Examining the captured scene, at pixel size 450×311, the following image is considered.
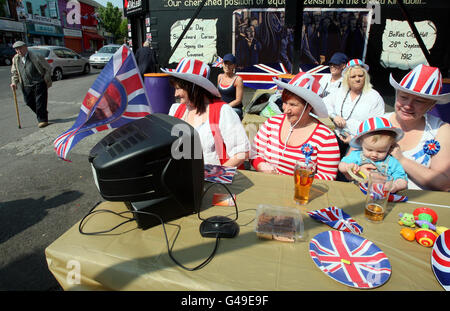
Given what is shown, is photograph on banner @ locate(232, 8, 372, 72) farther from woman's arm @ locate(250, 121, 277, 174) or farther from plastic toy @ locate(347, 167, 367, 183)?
plastic toy @ locate(347, 167, 367, 183)

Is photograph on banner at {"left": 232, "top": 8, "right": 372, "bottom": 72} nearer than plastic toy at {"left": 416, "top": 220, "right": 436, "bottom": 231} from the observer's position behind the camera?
No

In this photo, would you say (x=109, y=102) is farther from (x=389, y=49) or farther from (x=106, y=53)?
(x=106, y=53)

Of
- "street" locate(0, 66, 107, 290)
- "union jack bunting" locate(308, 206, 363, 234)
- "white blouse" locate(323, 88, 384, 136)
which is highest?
"white blouse" locate(323, 88, 384, 136)

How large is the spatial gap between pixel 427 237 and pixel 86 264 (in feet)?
4.68

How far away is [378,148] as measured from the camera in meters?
1.80

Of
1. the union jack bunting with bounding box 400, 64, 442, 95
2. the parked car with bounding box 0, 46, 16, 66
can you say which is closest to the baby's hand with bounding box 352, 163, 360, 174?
the union jack bunting with bounding box 400, 64, 442, 95

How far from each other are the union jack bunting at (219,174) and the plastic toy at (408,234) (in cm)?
94

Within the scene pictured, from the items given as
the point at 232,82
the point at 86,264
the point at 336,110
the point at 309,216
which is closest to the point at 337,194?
the point at 309,216

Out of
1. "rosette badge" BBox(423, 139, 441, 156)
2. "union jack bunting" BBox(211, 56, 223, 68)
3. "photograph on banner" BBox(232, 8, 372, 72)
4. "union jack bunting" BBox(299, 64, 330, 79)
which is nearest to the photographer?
"rosette badge" BBox(423, 139, 441, 156)

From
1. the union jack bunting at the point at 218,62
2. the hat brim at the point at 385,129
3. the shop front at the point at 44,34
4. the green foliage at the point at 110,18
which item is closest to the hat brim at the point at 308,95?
the hat brim at the point at 385,129

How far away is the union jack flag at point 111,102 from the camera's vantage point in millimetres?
1644

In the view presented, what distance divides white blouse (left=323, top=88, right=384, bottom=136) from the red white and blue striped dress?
128 centimetres

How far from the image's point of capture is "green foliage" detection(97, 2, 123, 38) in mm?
39469

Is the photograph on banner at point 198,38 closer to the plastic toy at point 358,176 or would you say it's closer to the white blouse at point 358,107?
the white blouse at point 358,107
